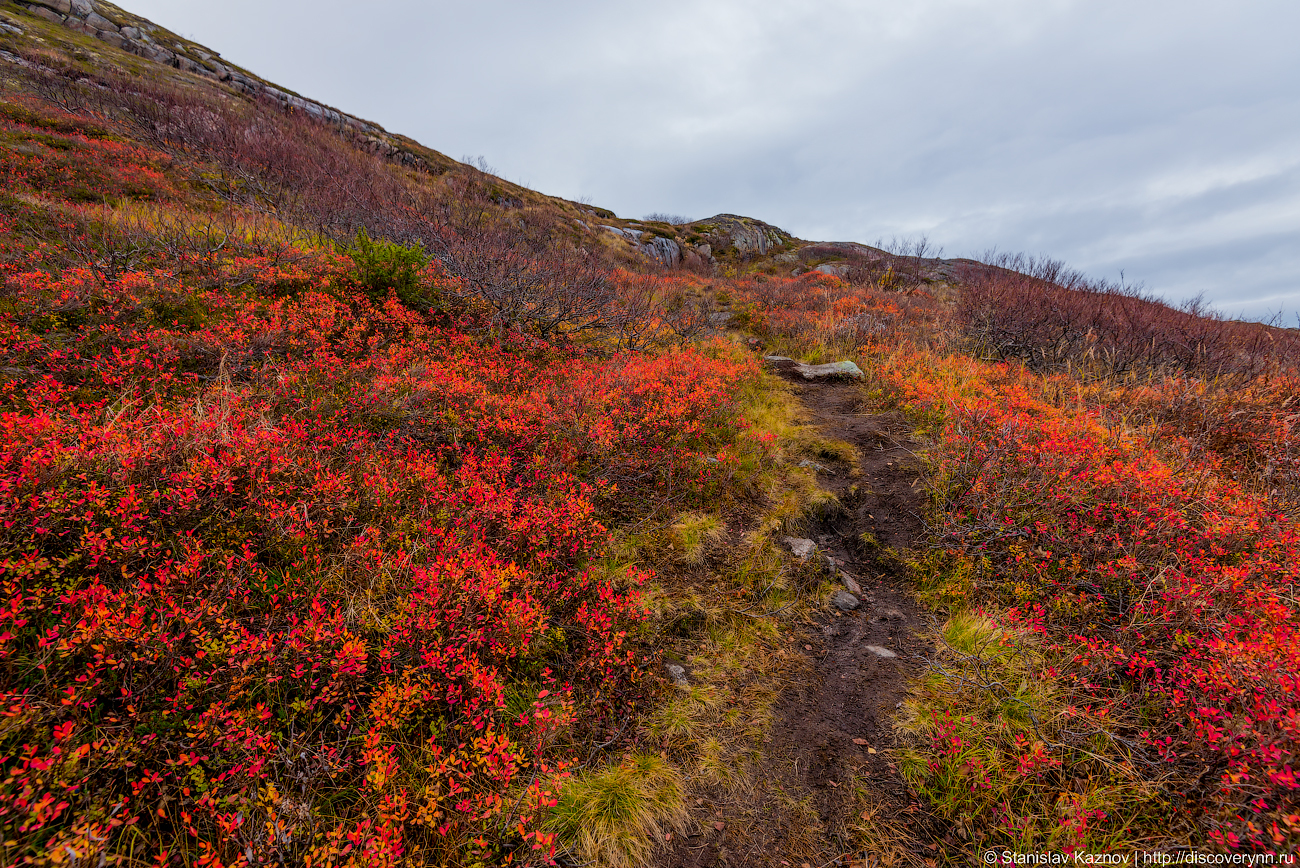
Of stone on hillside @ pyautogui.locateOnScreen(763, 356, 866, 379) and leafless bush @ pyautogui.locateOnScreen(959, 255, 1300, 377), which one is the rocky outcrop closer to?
stone on hillside @ pyautogui.locateOnScreen(763, 356, 866, 379)

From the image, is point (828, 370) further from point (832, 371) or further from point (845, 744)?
point (845, 744)

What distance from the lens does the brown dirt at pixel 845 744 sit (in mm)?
2582

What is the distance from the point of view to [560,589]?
375cm

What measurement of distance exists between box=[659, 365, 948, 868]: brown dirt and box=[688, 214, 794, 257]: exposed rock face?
1314 inches

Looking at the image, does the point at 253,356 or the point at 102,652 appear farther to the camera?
the point at 253,356

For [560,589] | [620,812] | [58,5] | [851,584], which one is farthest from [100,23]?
[851,584]

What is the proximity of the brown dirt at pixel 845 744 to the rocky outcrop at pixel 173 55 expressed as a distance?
84.2 ft

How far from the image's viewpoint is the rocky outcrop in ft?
74.4

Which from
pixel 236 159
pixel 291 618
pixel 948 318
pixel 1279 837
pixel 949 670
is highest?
pixel 948 318

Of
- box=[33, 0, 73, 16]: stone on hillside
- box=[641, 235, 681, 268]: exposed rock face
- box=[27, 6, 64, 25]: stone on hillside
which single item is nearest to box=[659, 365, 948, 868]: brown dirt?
box=[641, 235, 681, 268]: exposed rock face

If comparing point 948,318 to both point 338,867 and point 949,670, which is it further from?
point 338,867

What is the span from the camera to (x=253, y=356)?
5098 millimetres

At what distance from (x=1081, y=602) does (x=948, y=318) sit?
40.1 ft

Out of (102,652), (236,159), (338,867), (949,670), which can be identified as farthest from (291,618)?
(236,159)
